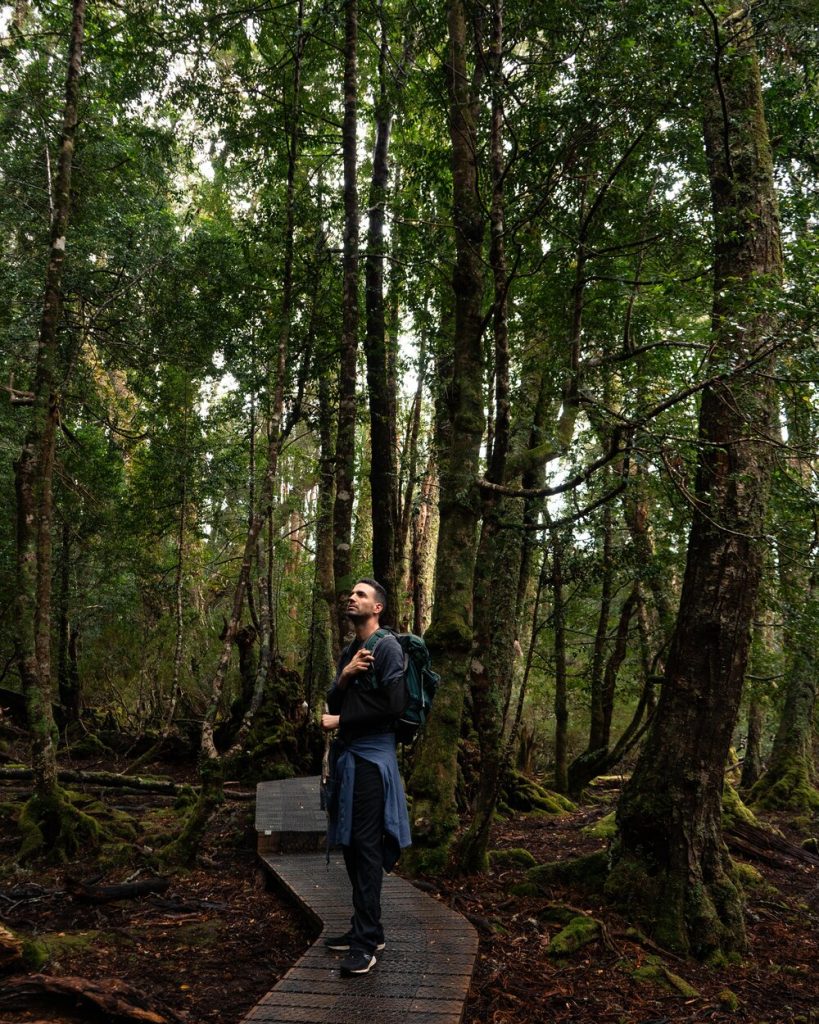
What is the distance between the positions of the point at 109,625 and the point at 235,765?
871 centimetres

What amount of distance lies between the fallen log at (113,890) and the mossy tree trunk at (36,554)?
1.23 metres

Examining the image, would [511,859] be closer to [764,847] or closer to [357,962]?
[357,962]

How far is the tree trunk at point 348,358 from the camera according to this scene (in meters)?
8.34

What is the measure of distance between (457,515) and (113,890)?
196 inches

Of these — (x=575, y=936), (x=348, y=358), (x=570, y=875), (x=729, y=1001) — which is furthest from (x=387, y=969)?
(x=348, y=358)

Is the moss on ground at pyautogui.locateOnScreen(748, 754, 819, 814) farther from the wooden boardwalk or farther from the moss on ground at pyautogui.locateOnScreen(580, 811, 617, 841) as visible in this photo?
the wooden boardwalk

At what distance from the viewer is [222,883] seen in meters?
7.31

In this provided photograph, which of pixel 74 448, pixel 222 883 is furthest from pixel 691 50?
pixel 74 448

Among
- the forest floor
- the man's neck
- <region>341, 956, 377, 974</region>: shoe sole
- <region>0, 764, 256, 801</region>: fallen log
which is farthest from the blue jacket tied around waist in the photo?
<region>0, 764, 256, 801</region>: fallen log

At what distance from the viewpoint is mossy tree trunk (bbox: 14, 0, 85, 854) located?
7.18 meters

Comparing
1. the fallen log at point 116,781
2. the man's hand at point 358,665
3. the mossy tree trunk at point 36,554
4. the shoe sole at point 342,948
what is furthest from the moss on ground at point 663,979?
the fallen log at point 116,781

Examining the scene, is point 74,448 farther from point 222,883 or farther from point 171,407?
point 222,883

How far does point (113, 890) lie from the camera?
6398 mm

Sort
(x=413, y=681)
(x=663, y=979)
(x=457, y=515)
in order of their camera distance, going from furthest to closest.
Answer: (x=457, y=515)
(x=663, y=979)
(x=413, y=681)
